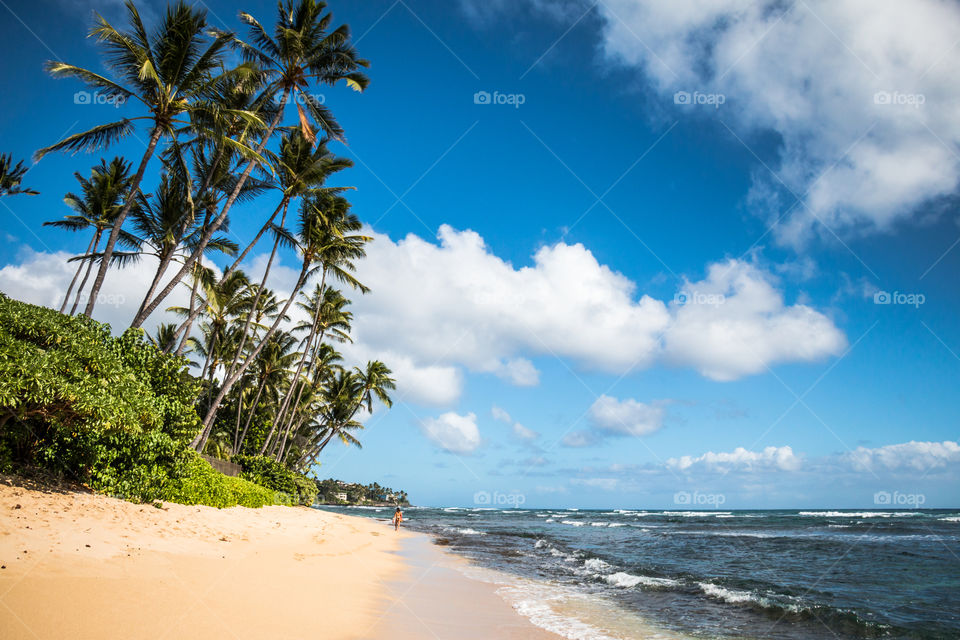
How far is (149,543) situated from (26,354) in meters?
3.50

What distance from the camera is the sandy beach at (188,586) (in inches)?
184

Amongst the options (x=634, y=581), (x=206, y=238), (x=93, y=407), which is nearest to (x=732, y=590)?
(x=634, y=581)

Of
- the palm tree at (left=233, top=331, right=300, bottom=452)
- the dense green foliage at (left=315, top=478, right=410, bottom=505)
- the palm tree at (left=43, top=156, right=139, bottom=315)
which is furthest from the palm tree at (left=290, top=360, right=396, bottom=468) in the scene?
A: the dense green foliage at (left=315, top=478, right=410, bottom=505)

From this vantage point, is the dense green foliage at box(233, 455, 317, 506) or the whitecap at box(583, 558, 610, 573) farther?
the dense green foliage at box(233, 455, 317, 506)

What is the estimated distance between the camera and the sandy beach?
4.68 m

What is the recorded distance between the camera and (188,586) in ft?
19.8

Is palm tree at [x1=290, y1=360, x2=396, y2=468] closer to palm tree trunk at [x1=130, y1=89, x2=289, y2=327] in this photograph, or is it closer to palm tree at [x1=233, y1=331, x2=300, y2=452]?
palm tree at [x1=233, y1=331, x2=300, y2=452]

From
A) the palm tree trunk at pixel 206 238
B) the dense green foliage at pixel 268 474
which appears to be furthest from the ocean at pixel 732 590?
the palm tree trunk at pixel 206 238

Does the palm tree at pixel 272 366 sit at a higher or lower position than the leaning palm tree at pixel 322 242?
lower

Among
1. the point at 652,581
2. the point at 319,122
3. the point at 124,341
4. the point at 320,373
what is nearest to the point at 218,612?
the point at 124,341

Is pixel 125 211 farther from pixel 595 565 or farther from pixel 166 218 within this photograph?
pixel 595 565

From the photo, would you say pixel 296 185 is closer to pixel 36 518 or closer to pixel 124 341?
pixel 124 341

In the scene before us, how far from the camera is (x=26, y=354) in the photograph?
7383 mm

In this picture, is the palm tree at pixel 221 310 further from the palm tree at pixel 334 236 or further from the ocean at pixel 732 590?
the ocean at pixel 732 590
